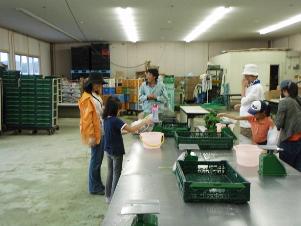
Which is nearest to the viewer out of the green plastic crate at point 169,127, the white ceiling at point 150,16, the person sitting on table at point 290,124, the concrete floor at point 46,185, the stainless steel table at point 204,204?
the stainless steel table at point 204,204

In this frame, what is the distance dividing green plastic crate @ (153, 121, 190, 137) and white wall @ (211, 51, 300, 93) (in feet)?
32.0

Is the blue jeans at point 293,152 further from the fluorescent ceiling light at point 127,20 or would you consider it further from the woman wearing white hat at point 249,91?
the fluorescent ceiling light at point 127,20

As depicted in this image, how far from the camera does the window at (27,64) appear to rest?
12.3 metres

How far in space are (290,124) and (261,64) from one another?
32.8 ft

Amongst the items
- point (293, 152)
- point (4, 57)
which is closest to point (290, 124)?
point (293, 152)

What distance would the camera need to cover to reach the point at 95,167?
3930mm

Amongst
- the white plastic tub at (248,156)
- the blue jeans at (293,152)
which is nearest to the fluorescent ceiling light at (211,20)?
the blue jeans at (293,152)

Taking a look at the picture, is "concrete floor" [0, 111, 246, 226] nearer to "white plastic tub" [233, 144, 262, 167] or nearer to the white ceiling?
"white plastic tub" [233, 144, 262, 167]

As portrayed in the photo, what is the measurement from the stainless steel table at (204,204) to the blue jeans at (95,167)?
1472mm

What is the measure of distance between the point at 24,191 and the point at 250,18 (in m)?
7.87

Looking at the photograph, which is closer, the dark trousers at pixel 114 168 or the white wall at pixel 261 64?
the dark trousers at pixel 114 168

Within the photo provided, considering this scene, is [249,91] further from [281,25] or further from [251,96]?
[281,25]

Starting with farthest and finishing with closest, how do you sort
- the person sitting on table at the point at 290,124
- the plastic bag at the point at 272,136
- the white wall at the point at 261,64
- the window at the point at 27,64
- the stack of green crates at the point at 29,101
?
the white wall at the point at 261,64, the window at the point at 27,64, the stack of green crates at the point at 29,101, the person sitting on table at the point at 290,124, the plastic bag at the point at 272,136

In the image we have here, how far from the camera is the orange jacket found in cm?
362
